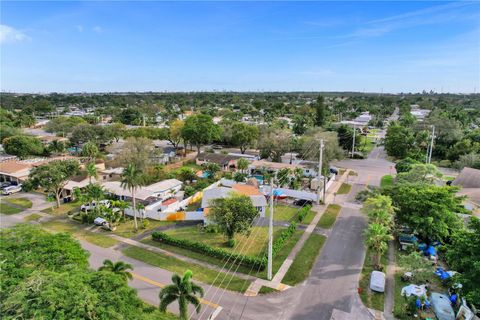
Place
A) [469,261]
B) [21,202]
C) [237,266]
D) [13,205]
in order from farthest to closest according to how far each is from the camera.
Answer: [21,202]
[13,205]
[237,266]
[469,261]

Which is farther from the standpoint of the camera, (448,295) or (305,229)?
(305,229)

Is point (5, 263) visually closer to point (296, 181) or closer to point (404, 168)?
point (296, 181)

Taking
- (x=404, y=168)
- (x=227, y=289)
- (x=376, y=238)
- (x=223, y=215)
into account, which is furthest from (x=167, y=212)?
(x=404, y=168)

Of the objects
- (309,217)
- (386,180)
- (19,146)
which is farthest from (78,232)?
(386,180)

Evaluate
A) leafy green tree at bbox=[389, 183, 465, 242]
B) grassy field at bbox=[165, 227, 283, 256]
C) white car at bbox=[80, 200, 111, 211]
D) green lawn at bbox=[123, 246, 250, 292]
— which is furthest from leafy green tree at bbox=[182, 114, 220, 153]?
leafy green tree at bbox=[389, 183, 465, 242]

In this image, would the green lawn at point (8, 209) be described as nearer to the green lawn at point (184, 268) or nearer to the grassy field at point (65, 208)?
the grassy field at point (65, 208)

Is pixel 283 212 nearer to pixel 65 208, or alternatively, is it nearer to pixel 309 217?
pixel 309 217
